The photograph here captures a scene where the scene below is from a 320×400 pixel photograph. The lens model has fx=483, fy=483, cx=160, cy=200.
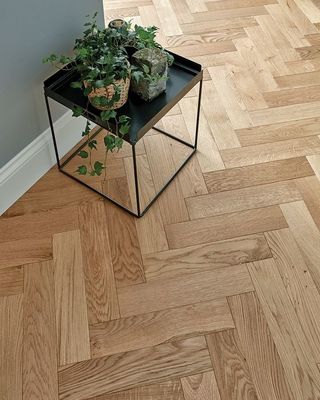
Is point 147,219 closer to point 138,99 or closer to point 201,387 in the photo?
point 138,99

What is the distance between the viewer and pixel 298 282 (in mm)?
1334

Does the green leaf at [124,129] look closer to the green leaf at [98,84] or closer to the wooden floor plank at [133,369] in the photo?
the green leaf at [98,84]

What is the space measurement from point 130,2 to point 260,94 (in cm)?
84

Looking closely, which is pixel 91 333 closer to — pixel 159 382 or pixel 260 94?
pixel 159 382

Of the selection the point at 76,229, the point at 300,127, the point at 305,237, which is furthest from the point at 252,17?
the point at 76,229

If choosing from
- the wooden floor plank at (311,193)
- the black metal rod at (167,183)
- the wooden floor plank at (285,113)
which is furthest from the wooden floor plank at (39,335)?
the wooden floor plank at (285,113)

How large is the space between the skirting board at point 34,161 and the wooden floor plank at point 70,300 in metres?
0.21

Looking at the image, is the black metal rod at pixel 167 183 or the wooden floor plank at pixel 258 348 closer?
the wooden floor plank at pixel 258 348

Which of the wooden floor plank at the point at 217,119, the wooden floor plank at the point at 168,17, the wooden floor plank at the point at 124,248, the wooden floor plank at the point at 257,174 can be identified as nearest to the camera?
the wooden floor plank at the point at 124,248

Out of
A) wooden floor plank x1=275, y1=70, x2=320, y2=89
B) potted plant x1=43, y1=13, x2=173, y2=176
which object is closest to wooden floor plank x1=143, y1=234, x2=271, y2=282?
potted plant x1=43, y1=13, x2=173, y2=176

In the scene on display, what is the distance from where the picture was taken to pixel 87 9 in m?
1.45

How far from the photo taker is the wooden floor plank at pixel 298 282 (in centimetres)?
125

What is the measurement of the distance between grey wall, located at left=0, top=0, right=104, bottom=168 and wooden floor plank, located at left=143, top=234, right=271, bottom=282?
1.72ft

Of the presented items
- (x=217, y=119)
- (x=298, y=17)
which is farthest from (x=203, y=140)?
(x=298, y=17)
